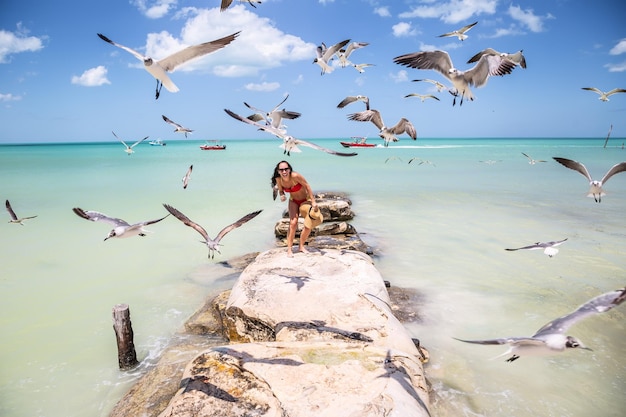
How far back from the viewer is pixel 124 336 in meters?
5.42

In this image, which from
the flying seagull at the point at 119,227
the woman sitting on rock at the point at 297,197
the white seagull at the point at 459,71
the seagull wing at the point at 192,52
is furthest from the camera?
the white seagull at the point at 459,71

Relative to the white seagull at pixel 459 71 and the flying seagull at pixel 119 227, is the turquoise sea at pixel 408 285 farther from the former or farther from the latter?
the white seagull at pixel 459 71

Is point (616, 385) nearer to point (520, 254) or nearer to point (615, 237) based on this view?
point (520, 254)

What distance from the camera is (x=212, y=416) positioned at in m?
3.05

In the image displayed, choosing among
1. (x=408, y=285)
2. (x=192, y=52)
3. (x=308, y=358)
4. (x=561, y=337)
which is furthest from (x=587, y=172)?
(x=192, y=52)

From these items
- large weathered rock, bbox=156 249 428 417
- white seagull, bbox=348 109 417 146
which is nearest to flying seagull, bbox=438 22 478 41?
white seagull, bbox=348 109 417 146

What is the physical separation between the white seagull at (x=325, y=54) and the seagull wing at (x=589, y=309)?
9.04 metres

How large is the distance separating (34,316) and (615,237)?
50.6 ft

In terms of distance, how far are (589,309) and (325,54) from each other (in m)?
9.35

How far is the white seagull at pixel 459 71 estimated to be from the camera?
6.92 meters

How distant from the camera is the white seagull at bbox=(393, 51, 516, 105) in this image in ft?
22.7

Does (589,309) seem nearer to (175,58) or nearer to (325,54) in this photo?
(175,58)

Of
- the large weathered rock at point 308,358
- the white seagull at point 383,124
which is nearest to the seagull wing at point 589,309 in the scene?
the large weathered rock at point 308,358

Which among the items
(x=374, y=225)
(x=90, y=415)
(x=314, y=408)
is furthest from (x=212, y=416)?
(x=374, y=225)
